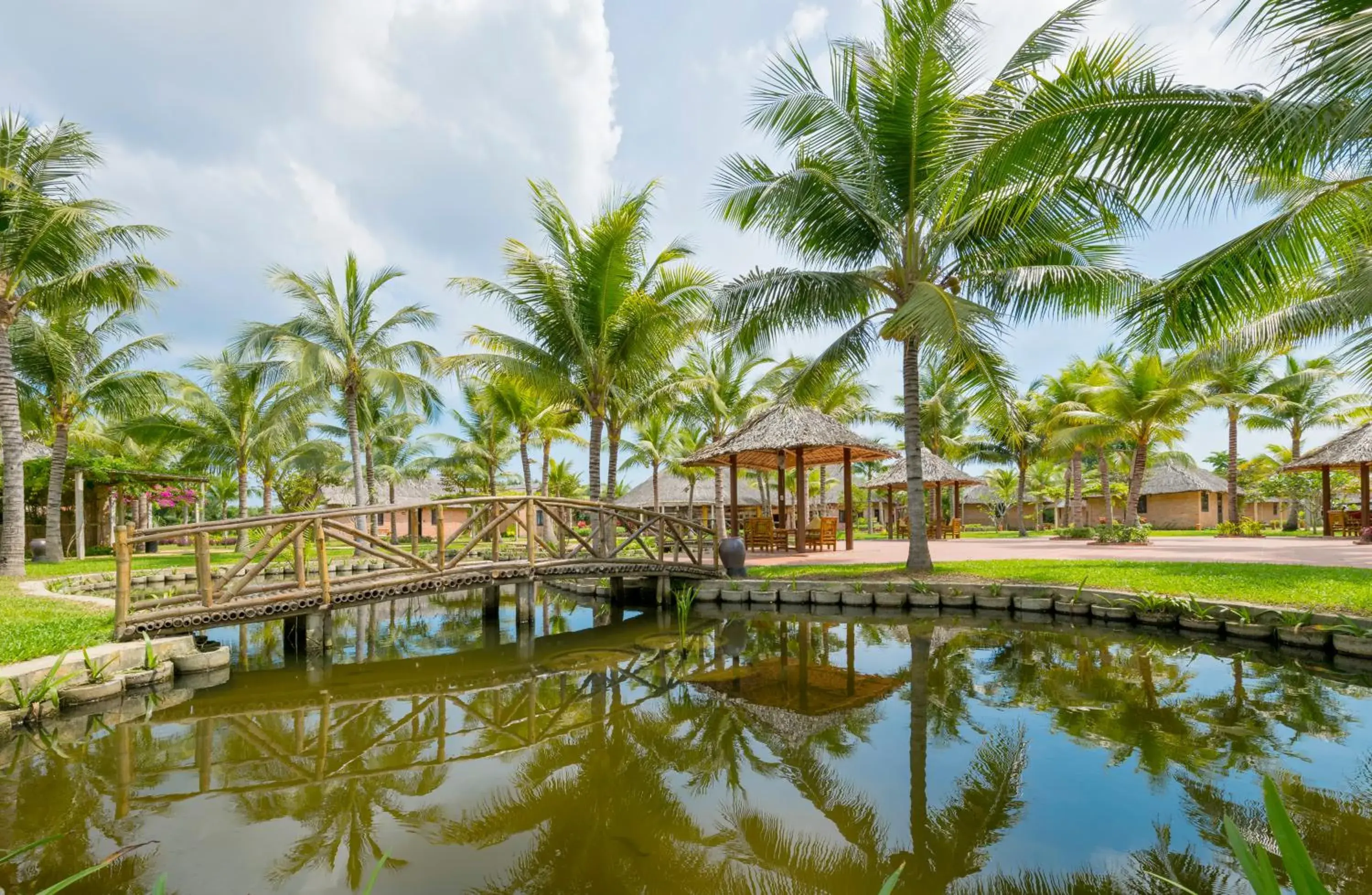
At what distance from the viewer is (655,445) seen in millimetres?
27156

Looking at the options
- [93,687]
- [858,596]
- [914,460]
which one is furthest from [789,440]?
[93,687]

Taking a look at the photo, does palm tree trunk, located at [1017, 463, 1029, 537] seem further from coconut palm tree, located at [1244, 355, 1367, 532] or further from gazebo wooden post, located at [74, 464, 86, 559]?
gazebo wooden post, located at [74, 464, 86, 559]

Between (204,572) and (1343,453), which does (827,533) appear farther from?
(1343,453)

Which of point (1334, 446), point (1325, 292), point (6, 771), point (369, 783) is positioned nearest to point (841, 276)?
point (1325, 292)

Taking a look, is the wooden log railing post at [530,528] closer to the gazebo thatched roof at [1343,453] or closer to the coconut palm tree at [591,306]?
the coconut palm tree at [591,306]

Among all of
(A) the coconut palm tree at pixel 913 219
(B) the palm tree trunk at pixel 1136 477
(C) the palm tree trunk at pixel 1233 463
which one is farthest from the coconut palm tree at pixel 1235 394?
(A) the coconut palm tree at pixel 913 219

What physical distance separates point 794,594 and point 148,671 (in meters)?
7.90

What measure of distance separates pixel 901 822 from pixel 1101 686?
333 centimetres

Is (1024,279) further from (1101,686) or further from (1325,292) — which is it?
(1101,686)

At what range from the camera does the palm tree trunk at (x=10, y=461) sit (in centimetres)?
1141

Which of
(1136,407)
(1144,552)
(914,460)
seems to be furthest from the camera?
(1136,407)

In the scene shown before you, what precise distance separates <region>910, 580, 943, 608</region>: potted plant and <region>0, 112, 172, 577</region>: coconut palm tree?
47.9 ft

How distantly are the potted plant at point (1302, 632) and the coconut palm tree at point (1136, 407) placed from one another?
38.8 feet

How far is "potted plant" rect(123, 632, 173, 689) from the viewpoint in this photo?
19.2 feet
